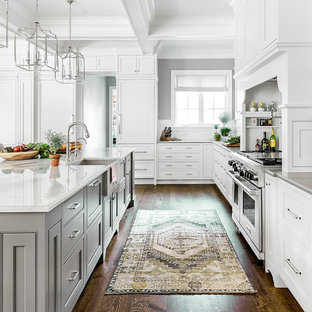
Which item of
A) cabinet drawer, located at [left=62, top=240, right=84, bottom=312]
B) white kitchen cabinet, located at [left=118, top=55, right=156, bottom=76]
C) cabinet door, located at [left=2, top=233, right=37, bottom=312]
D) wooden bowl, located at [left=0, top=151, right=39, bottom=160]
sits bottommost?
cabinet drawer, located at [left=62, top=240, right=84, bottom=312]

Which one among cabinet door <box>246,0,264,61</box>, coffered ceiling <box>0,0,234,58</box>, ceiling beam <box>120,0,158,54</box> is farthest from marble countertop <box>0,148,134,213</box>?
coffered ceiling <box>0,0,234,58</box>

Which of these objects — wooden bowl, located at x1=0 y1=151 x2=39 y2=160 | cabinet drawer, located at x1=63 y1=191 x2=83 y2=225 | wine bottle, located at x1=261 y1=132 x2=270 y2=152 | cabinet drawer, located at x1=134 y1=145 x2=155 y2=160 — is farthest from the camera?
cabinet drawer, located at x1=134 y1=145 x2=155 y2=160

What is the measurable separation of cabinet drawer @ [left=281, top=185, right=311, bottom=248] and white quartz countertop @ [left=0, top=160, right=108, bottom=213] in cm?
132

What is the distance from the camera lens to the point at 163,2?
462 cm

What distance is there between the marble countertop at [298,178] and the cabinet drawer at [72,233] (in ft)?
4.43

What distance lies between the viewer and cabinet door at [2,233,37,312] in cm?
141

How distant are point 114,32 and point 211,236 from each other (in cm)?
375

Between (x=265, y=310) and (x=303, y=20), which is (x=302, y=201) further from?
(x=303, y=20)

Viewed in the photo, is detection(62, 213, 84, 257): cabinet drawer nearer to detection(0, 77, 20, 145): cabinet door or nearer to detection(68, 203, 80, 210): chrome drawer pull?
detection(68, 203, 80, 210): chrome drawer pull

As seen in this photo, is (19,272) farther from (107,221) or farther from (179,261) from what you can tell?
(179,261)

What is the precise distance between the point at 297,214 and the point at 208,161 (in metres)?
4.83

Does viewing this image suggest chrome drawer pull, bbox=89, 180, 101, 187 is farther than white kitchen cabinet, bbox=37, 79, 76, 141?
No

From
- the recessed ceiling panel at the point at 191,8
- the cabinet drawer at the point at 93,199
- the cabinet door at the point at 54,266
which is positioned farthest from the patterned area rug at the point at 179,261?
the recessed ceiling panel at the point at 191,8

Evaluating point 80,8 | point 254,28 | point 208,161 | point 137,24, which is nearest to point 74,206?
point 254,28
